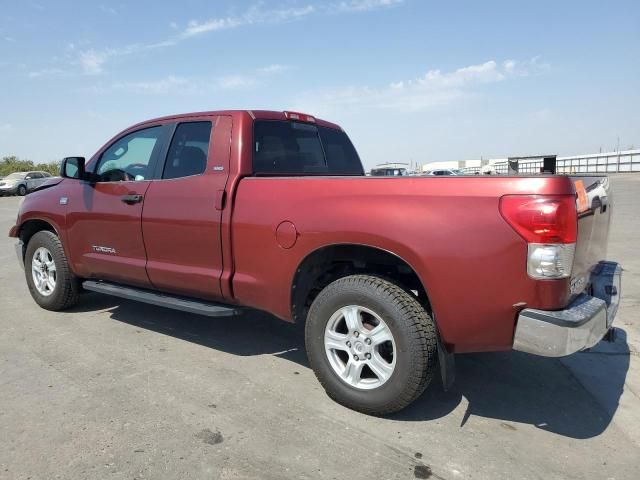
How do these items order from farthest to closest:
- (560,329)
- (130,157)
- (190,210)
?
(130,157), (190,210), (560,329)

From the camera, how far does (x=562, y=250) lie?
248cm

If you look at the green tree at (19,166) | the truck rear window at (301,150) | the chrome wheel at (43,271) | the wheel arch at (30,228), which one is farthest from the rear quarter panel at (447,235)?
the green tree at (19,166)

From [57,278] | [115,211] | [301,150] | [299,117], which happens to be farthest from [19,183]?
[301,150]

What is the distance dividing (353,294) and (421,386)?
65 cm

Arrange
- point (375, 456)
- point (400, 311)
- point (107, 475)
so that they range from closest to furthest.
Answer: point (107, 475), point (375, 456), point (400, 311)

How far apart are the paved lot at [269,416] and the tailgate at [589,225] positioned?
0.87 meters

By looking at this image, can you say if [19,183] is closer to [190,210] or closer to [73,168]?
[73,168]

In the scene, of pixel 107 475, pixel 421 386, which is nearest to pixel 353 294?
pixel 421 386

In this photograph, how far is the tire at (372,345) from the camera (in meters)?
2.86

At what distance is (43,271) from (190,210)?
2.48m

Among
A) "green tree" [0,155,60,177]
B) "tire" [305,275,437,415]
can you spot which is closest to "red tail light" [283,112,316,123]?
"tire" [305,275,437,415]

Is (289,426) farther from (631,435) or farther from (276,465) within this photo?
(631,435)

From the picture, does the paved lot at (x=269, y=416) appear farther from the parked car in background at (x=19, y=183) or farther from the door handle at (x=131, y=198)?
the parked car in background at (x=19, y=183)

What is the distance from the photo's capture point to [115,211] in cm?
443
